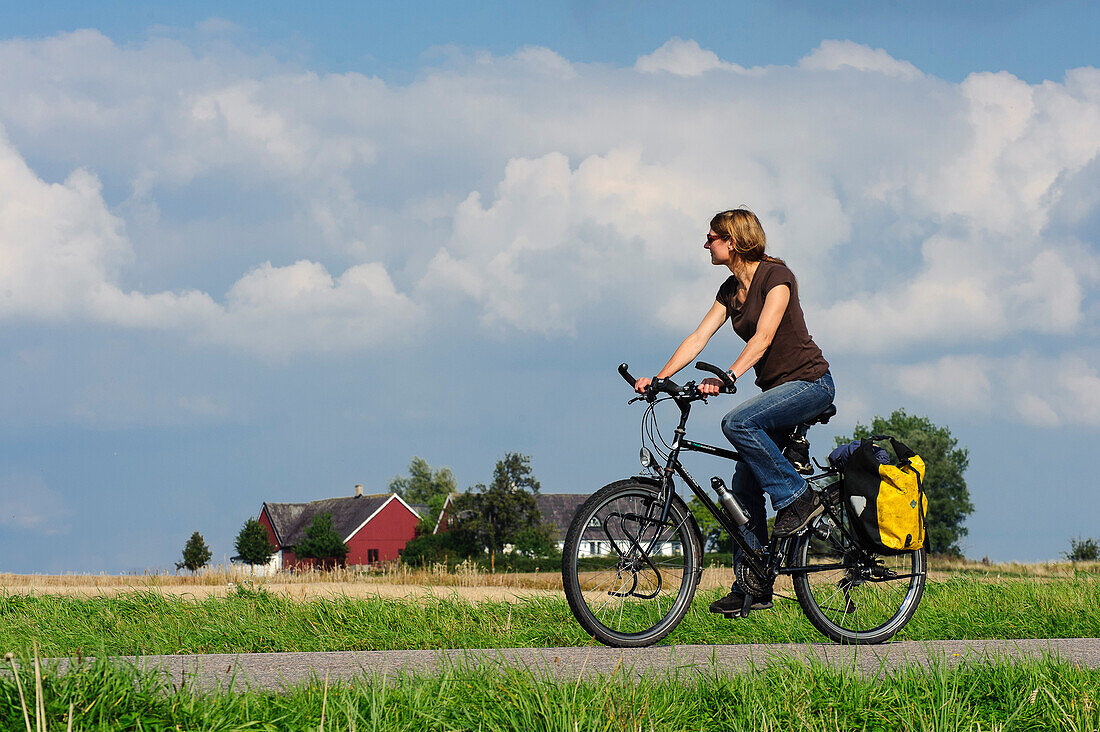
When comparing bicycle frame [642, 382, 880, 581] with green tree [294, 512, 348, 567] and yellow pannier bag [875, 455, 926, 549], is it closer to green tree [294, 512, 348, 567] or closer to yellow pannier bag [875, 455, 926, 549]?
yellow pannier bag [875, 455, 926, 549]

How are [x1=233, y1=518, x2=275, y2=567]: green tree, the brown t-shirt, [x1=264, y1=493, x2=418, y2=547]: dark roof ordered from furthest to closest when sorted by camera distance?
1. [x1=264, y1=493, x2=418, y2=547]: dark roof
2. [x1=233, y1=518, x2=275, y2=567]: green tree
3. the brown t-shirt

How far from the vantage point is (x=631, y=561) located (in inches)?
217

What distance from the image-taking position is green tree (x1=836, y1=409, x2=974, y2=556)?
67625mm

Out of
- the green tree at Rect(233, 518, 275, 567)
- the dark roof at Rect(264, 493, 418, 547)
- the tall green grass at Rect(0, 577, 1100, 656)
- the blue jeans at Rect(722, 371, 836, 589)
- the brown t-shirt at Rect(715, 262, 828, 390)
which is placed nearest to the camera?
the blue jeans at Rect(722, 371, 836, 589)

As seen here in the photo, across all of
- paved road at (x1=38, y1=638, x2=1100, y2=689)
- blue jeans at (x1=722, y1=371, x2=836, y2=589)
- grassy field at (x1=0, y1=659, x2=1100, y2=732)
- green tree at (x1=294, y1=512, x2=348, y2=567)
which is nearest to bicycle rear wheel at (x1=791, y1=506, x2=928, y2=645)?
blue jeans at (x1=722, y1=371, x2=836, y2=589)

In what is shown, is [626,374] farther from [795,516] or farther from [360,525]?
[360,525]

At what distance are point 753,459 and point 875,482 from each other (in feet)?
3.06

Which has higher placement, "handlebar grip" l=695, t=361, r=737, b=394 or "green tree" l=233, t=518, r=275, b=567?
"handlebar grip" l=695, t=361, r=737, b=394

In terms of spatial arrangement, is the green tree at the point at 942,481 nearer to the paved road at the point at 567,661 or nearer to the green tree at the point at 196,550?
the green tree at the point at 196,550

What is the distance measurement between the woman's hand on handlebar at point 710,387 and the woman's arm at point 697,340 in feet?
1.93

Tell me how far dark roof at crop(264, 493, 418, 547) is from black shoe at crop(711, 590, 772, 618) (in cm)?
7012

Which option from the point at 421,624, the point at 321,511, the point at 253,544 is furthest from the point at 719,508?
the point at 321,511

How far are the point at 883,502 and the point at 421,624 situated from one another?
3.26 m

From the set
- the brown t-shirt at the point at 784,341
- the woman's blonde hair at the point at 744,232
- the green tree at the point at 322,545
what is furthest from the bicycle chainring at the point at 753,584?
the green tree at the point at 322,545
